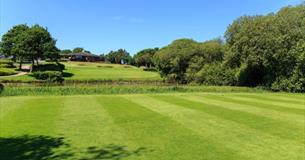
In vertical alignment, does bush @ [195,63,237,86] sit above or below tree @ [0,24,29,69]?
below

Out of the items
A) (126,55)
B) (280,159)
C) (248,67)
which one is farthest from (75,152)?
(126,55)

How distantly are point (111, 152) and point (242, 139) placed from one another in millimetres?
3847

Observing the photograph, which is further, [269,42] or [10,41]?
[10,41]

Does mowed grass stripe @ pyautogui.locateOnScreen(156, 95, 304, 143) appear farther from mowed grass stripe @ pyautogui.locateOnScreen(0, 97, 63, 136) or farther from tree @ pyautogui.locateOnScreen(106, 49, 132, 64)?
tree @ pyautogui.locateOnScreen(106, 49, 132, 64)

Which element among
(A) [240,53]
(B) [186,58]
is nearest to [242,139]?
(A) [240,53]

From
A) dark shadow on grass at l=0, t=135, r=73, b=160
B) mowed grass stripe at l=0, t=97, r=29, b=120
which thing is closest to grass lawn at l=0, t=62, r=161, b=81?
mowed grass stripe at l=0, t=97, r=29, b=120

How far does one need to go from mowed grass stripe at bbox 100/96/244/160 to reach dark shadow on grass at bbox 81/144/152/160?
0.33 m

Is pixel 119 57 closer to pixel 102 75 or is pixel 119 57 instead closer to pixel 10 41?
pixel 102 75

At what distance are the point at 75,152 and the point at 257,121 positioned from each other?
24.0ft

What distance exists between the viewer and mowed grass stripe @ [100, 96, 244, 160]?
728 cm

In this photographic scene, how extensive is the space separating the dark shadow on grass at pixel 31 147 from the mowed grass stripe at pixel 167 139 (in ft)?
6.60

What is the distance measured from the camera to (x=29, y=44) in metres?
57.1

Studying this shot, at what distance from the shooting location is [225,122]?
11.5 metres

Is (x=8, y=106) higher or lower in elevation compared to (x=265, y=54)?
lower
